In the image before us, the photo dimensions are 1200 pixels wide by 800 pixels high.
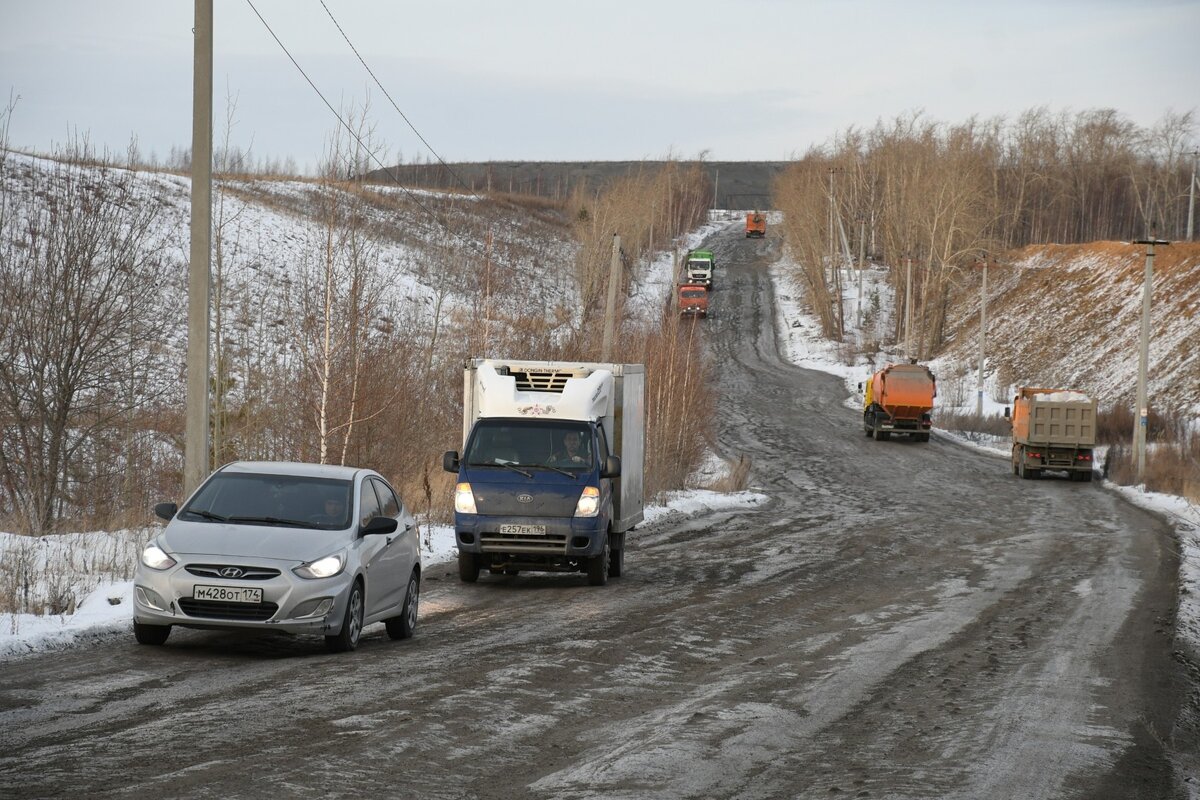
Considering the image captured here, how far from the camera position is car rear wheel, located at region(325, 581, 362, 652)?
36.4 ft

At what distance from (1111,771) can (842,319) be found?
8556cm

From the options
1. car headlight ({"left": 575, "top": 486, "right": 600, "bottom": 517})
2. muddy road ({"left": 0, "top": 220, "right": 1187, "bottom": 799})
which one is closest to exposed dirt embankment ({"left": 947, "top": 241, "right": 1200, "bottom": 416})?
muddy road ({"left": 0, "top": 220, "right": 1187, "bottom": 799})

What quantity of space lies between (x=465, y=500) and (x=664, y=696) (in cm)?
787

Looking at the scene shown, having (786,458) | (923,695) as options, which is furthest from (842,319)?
(923,695)

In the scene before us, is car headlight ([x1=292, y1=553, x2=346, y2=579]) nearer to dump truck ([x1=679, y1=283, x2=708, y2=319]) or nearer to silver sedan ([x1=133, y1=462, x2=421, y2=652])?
silver sedan ([x1=133, y1=462, x2=421, y2=652])

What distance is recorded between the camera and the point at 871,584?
18.6m

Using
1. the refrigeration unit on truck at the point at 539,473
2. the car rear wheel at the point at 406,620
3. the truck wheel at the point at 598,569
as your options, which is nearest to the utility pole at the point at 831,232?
the refrigeration unit on truck at the point at 539,473

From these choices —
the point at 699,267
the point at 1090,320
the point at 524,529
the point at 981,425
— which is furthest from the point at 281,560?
the point at 699,267

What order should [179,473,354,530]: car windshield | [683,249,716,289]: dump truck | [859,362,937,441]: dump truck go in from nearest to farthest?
[179,473,354,530]: car windshield, [859,362,937,441]: dump truck, [683,249,716,289]: dump truck

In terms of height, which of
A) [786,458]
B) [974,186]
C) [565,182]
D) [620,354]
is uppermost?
[565,182]

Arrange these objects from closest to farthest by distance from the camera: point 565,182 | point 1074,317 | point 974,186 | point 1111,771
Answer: point 1111,771, point 1074,317, point 974,186, point 565,182

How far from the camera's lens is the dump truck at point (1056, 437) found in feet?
140

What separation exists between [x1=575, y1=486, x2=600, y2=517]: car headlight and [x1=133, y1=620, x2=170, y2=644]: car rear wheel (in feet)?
23.0

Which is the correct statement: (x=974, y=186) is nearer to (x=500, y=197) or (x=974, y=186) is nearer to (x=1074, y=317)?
(x=1074, y=317)
